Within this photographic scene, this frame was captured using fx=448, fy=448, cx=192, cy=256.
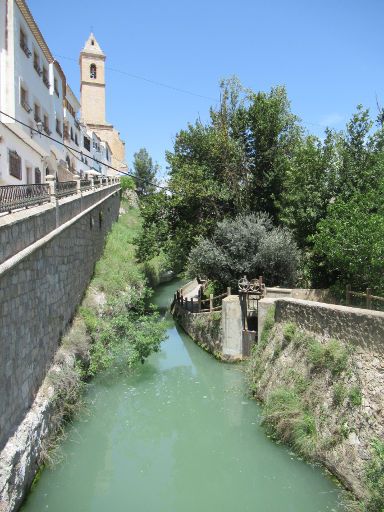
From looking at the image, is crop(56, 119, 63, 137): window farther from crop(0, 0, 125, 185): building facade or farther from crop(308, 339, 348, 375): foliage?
crop(308, 339, 348, 375): foliage

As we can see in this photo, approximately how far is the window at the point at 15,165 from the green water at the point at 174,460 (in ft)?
31.3

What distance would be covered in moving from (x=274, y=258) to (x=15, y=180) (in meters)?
11.2

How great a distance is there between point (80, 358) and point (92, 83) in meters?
53.0

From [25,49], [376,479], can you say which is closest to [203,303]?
[376,479]

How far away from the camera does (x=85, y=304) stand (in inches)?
647

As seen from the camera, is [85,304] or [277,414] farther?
[85,304]

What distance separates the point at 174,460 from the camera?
9.78 metres

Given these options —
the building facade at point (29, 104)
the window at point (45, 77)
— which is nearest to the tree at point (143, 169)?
the building facade at point (29, 104)

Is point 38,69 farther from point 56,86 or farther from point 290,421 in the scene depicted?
point 290,421

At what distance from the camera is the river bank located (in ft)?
25.1

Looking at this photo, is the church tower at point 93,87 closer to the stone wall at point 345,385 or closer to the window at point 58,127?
the window at point 58,127

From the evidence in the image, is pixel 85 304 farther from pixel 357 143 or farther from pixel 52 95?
pixel 52 95

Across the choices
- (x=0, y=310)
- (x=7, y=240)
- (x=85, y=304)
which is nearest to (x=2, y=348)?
(x=0, y=310)

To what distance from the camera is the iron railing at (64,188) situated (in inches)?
561
